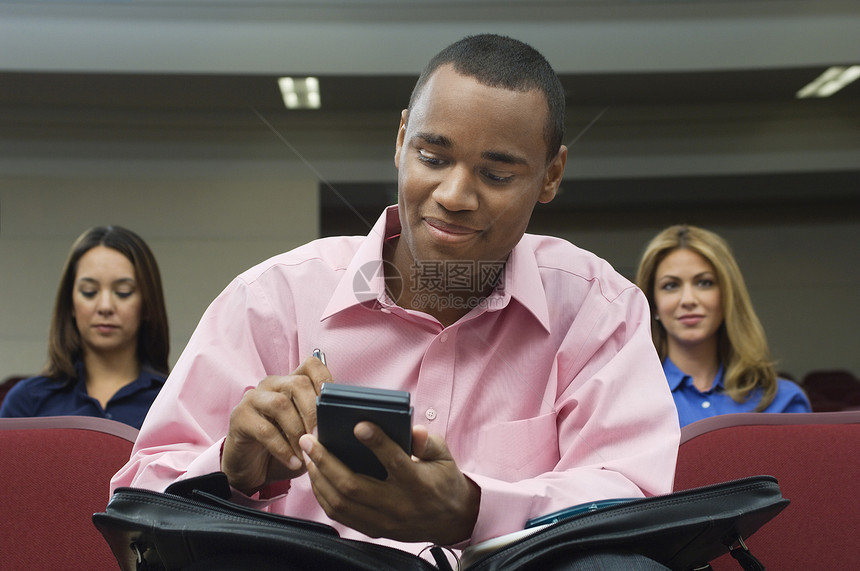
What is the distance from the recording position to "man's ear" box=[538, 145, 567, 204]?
0.91 metres

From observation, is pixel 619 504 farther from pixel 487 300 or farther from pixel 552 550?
pixel 487 300

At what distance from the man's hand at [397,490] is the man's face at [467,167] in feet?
0.87

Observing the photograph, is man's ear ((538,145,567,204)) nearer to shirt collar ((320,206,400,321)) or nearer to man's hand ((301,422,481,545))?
shirt collar ((320,206,400,321))

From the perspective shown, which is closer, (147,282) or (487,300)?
(487,300)

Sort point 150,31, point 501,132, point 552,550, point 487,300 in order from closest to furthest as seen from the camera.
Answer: point 552,550, point 501,132, point 487,300, point 150,31

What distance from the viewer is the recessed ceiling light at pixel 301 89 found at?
12.1ft

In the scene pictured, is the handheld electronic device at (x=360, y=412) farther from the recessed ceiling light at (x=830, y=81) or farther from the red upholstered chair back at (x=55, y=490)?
the recessed ceiling light at (x=830, y=81)

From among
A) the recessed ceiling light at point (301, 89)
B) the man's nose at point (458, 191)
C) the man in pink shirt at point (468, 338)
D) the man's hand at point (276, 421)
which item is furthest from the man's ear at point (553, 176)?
the recessed ceiling light at point (301, 89)

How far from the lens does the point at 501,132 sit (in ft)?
2.59

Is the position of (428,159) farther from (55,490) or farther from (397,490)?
(55,490)

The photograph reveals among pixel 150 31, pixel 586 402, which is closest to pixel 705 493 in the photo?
pixel 586 402

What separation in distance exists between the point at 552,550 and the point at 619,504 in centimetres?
7

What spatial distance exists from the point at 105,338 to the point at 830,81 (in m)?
3.87

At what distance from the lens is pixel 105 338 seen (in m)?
2.03
